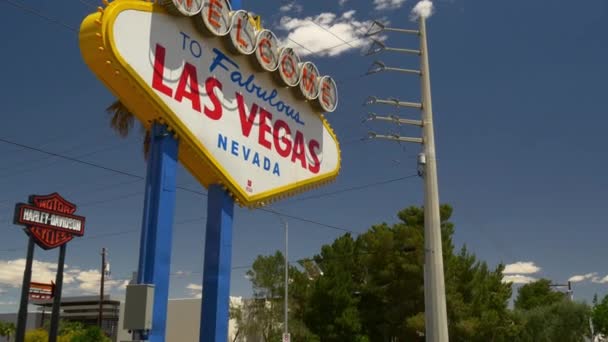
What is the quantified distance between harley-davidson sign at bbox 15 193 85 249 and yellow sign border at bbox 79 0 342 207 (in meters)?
12.5

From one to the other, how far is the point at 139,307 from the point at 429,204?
10.6 meters

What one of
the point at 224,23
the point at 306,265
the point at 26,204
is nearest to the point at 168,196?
the point at 224,23

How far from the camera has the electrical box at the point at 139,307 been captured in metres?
10.3

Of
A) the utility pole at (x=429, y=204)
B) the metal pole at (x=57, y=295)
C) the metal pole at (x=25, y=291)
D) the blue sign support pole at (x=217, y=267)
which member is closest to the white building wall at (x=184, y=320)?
the metal pole at (x=57, y=295)

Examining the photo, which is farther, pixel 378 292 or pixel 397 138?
pixel 378 292

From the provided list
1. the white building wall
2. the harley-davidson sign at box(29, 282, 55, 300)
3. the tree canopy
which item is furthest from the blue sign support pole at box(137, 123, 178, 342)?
the white building wall

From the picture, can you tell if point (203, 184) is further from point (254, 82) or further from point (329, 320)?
point (329, 320)

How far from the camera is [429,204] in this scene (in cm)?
1848

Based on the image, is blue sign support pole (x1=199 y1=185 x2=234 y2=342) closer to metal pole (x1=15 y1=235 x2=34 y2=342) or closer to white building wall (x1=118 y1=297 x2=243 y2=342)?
metal pole (x1=15 y1=235 x2=34 y2=342)

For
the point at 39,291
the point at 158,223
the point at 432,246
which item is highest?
the point at 39,291

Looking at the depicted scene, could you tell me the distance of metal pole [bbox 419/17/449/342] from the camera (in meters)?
17.5

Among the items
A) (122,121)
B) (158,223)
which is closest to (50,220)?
(122,121)

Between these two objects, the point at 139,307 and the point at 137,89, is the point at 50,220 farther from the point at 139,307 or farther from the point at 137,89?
the point at 139,307

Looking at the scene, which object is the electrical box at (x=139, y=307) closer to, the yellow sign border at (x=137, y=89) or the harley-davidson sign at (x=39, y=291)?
the yellow sign border at (x=137, y=89)
